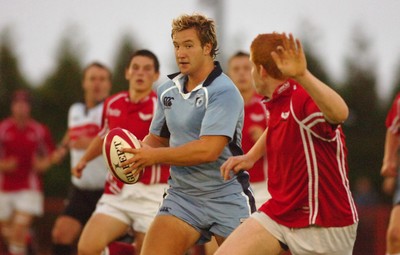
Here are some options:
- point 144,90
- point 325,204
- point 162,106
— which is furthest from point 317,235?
point 144,90

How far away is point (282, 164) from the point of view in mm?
6164

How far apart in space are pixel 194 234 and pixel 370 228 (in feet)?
37.2

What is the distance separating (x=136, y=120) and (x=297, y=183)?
3.16m

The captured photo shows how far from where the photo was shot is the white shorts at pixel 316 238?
608 centimetres

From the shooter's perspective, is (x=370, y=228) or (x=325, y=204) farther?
(x=370, y=228)

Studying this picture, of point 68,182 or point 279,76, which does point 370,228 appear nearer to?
point 68,182

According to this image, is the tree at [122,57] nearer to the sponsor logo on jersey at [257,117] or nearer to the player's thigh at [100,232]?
the sponsor logo on jersey at [257,117]

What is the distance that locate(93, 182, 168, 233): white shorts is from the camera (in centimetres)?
899

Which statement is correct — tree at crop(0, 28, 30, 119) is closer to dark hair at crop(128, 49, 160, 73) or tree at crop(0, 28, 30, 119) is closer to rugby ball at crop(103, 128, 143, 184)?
dark hair at crop(128, 49, 160, 73)

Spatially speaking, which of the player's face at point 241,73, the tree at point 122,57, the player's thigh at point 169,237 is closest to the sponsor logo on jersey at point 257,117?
the player's face at point 241,73

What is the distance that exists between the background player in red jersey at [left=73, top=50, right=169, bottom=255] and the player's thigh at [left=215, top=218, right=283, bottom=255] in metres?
2.84

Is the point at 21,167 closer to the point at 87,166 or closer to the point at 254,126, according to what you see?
the point at 87,166

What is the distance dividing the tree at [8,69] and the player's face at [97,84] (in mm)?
21439

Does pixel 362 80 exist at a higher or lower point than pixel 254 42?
lower
